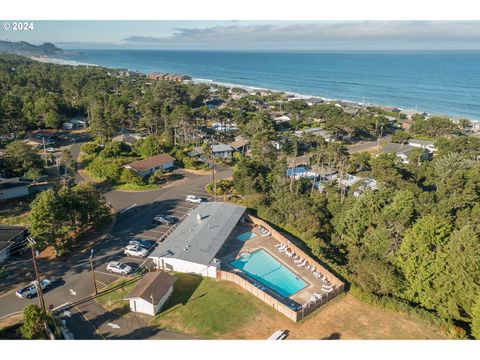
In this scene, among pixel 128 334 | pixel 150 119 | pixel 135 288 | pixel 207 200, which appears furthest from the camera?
pixel 150 119

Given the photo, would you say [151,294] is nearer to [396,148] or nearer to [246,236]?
[246,236]

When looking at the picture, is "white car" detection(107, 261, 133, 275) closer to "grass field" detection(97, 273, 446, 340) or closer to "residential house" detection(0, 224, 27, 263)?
"grass field" detection(97, 273, 446, 340)

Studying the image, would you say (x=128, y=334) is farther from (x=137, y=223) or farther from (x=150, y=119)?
(x=150, y=119)

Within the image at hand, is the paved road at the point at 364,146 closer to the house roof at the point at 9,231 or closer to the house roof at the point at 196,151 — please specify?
the house roof at the point at 196,151

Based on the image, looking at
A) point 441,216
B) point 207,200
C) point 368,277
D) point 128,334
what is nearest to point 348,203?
point 441,216

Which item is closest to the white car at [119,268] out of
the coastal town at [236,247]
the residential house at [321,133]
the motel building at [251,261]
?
the coastal town at [236,247]

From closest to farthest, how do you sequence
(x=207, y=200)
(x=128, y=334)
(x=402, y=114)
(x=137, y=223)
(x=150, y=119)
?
(x=128, y=334) → (x=137, y=223) → (x=207, y=200) → (x=150, y=119) → (x=402, y=114)
